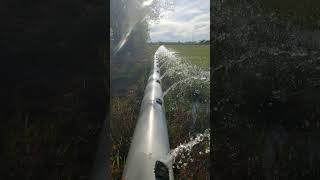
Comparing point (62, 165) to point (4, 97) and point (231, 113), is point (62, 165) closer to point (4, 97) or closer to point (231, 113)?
point (4, 97)

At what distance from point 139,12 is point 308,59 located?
13.0ft

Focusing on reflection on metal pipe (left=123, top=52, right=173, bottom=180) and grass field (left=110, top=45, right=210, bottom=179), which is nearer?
reflection on metal pipe (left=123, top=52, right=173, bottom=180)

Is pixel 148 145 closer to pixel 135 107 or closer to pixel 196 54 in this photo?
pixel 135 107

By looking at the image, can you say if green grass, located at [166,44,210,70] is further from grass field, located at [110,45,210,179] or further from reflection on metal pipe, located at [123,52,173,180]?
reflection on metal pipe, located at [123,52,173,180]

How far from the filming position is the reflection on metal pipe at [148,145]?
279cm

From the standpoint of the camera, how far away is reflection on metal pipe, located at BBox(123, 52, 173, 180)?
2.79m

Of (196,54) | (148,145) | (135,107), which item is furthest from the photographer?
(196,54)

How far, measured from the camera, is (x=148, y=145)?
311 centimetres

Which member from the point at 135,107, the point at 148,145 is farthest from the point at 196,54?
the point at 148,145

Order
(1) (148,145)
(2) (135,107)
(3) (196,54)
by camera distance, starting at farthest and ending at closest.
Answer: (3) (196,54)
(2) (135,107)
(1) (148,145)

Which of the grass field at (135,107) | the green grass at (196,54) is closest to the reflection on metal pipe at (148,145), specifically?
the grass field at (135,107)

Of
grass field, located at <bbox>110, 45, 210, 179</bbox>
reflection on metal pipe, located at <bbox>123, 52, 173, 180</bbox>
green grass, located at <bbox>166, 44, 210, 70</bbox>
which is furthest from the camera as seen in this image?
green grass, located at <bbox>166, 44, 210, 70</bbox>

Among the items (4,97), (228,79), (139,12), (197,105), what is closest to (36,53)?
(4,97)

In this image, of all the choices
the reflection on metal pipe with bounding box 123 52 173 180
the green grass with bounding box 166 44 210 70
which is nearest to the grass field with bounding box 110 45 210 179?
the green grass with bounding box 166 44 210 70
